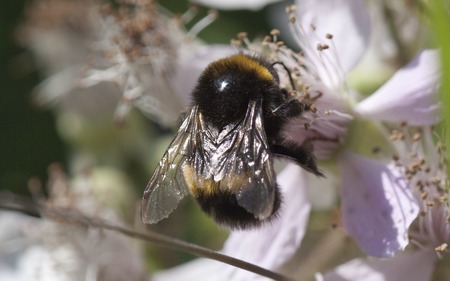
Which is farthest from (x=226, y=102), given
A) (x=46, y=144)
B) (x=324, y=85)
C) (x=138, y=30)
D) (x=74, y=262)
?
(x=46, y=144)

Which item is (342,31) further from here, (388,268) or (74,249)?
(74,249)

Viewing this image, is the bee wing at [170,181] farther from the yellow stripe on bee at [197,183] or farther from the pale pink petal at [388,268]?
the pale pink petal at [388,268]

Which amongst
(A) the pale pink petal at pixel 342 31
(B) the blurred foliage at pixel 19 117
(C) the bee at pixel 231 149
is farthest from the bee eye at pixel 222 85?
(B) the blurred foliage at pixel 19 117

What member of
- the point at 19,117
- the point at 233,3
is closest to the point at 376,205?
the point at 233,3

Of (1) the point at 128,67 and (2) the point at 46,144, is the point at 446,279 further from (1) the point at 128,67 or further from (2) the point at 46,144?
(2) the point at 46,144

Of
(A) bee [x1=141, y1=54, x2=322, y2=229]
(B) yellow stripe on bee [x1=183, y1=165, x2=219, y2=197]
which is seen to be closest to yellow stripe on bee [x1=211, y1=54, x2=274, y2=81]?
(A) bee [x1=141, y1=54, x2=322, y2=229]
